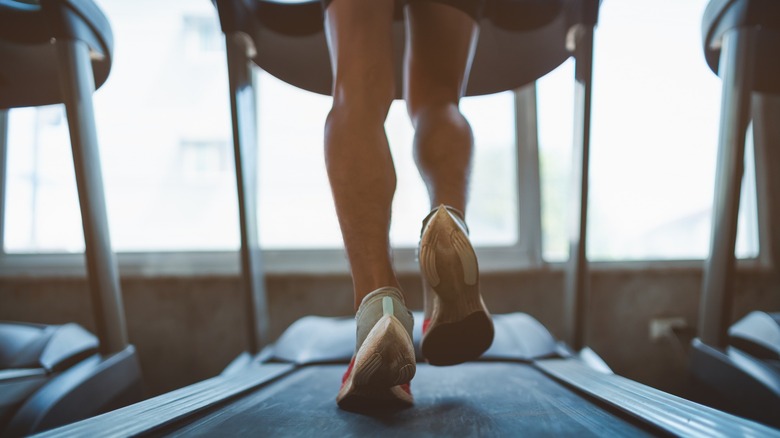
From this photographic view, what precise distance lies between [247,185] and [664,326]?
62.0 inches

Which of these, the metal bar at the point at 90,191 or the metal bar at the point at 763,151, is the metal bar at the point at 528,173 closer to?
the metal bar at the point at 763,151

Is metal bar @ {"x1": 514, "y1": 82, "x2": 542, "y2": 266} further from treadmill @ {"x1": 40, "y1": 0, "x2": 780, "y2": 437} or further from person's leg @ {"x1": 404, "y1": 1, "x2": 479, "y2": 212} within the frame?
person's leg @ {"x1": 404, "y1": 1, "x2": 479, "y2": 212}

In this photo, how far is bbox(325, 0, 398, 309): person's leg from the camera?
2.00 feet

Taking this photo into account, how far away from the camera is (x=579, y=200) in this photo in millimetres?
1244

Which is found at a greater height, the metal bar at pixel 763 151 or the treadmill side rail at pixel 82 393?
the metal bar at pixel 763 151

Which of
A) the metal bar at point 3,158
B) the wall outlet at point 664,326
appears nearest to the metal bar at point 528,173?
the wall outlet at point 664,326

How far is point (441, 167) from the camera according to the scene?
756mm

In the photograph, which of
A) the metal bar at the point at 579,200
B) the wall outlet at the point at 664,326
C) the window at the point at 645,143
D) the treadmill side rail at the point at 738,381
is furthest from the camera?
the window at the point at 645,143

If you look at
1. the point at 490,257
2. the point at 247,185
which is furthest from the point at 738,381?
the point at 247,185

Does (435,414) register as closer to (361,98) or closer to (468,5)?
(361,98)

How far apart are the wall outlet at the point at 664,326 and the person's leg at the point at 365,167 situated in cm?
142

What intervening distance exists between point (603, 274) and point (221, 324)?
147cm

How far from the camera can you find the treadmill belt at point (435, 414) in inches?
21.3

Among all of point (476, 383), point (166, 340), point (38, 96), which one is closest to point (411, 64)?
point (476, 383)
